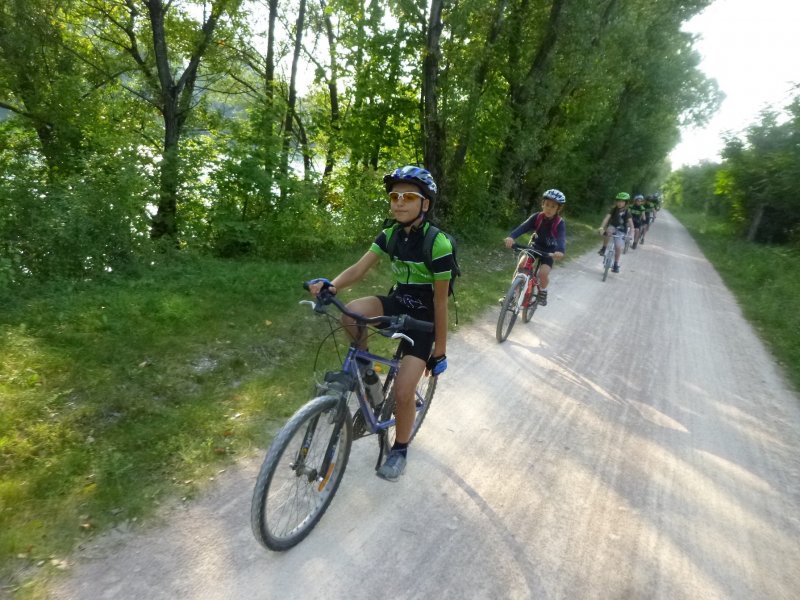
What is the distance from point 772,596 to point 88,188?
9.31m

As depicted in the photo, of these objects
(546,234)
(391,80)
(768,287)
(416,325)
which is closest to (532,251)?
(546,234)

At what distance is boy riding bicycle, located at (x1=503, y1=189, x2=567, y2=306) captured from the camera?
23.6ft

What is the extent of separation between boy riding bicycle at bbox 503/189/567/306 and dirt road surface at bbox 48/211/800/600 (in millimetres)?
1654

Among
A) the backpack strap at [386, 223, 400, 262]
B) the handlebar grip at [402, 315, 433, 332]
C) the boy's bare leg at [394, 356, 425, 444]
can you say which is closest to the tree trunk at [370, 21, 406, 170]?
the backpack strap at [386, 223, 400, 262]

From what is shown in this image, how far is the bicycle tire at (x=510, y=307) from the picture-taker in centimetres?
684

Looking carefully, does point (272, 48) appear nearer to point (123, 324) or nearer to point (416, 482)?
point (123, 324)

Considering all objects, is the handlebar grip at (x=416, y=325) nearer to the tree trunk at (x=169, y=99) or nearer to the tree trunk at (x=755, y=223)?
the tree trunk at (x=169, y=99)

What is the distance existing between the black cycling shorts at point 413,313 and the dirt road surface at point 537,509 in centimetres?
111

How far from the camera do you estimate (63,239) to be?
6.66m

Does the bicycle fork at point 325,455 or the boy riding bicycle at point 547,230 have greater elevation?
the boy riding bicycle at point 547,230

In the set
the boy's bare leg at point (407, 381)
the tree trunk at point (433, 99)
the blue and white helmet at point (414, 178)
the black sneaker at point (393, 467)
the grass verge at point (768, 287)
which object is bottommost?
the black sneaker at point (393, 467)

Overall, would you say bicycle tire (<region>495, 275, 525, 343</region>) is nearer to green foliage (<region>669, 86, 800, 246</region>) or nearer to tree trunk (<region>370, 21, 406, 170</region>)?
tree trunk (<region>370, 21, 406, 170</region>)

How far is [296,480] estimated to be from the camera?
2.85m

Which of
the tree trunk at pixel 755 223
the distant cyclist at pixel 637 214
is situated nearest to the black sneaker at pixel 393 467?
the distant cyclist at pixel 637 214
